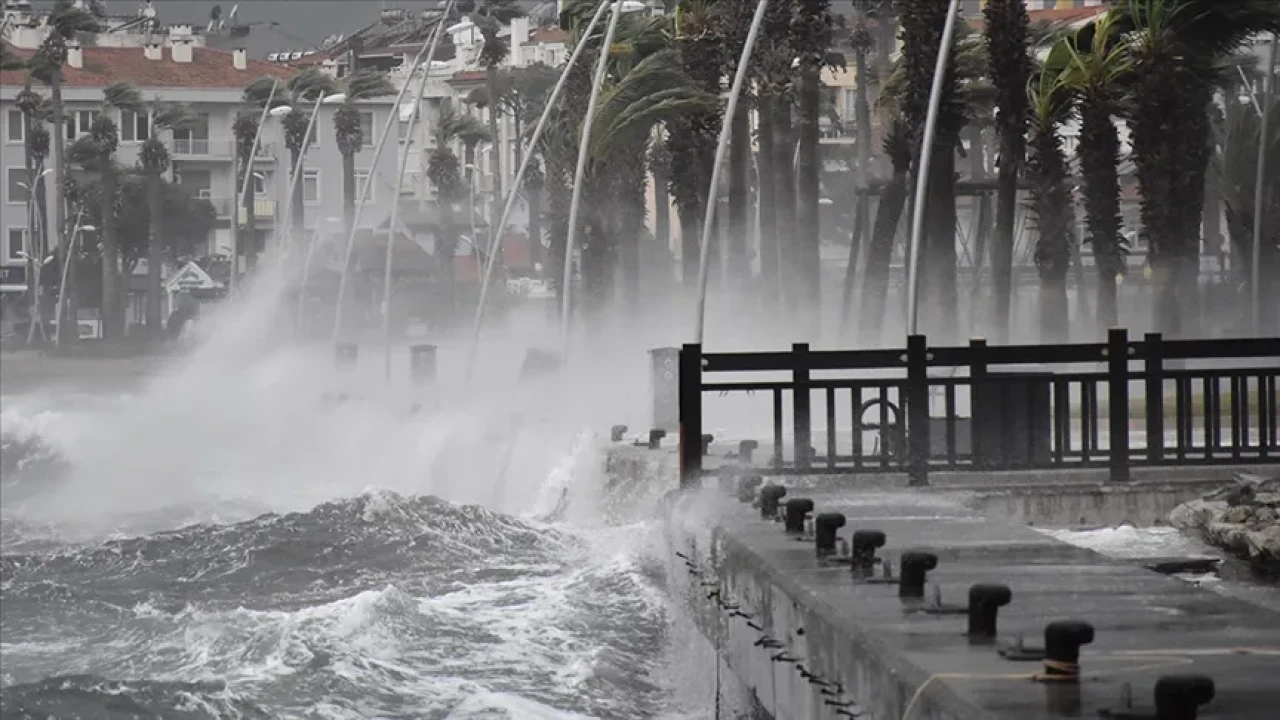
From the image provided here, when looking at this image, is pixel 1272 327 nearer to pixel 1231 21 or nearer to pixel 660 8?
pixel 1231 21

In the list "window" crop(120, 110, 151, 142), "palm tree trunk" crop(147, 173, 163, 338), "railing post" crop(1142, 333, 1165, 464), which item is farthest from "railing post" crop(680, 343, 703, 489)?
"window" crop(120, 110, 151, 142)

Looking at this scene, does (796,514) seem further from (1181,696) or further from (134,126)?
(134,126)

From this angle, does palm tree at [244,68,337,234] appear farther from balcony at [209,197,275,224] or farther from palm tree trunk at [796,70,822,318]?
palm tree trunk at [796,70,822,318]

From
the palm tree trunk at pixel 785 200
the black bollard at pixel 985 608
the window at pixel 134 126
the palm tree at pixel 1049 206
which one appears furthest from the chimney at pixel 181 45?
the black bollard at pixel 985 608

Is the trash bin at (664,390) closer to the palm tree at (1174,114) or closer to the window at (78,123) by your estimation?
the palm tree at (1174,114)

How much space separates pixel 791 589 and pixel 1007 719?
323 cm

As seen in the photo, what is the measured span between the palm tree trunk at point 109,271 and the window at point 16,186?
17.3m

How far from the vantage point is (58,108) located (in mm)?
104375

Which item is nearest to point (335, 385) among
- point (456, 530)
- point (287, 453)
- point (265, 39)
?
point (287, 453)

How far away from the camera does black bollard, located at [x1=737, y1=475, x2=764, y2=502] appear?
51.2 ft

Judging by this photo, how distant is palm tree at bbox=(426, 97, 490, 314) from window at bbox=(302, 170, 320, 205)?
4371 millimetres

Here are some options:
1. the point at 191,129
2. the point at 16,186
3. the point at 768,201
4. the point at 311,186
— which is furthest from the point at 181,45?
the point at 768,201

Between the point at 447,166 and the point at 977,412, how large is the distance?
77630mm

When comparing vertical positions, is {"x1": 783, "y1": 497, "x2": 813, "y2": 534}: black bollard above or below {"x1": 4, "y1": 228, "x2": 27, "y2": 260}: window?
below
